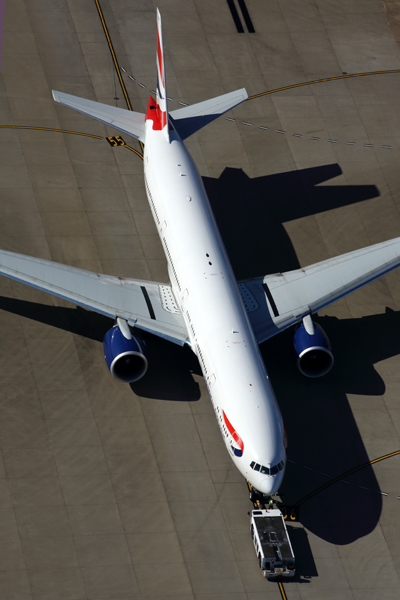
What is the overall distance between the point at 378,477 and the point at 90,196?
74.5ft

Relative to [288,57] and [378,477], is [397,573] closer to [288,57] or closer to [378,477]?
[378,477]

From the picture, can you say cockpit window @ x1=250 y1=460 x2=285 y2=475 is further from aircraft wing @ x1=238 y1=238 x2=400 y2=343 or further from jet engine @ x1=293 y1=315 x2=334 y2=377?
aircraft wing @ x1=238 y1=238 x2=400 y2=343

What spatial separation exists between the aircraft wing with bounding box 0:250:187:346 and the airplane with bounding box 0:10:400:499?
5cm

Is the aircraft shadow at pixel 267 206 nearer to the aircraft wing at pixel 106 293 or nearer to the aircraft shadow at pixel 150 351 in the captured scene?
the aircraft wing at pixel 106 293

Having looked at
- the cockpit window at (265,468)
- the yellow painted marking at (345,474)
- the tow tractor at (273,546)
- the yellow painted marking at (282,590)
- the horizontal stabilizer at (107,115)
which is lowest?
the yellow painted marking at (282,590)

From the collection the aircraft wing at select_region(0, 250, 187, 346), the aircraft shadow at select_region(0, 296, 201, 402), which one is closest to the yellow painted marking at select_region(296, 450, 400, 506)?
the aircraft shadow at select_region(0, 296, 201, 402)

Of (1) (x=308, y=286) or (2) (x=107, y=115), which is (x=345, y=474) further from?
(2) (x=107, y=115)

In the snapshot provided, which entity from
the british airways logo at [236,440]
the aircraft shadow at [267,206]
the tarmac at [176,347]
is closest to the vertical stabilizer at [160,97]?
the tarmac at [176,347]

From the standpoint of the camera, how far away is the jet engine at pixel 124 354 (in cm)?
3491

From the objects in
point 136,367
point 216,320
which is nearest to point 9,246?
point 136,367

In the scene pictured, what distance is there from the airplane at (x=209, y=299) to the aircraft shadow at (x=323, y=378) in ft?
6.06

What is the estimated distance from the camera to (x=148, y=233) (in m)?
43.5

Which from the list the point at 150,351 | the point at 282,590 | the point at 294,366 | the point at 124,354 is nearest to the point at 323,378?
the point at 294,366

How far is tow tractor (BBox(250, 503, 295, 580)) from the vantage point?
31406 millimetres
